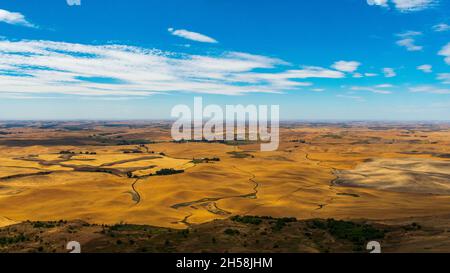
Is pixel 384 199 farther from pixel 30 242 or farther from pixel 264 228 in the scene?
pixel 30 242

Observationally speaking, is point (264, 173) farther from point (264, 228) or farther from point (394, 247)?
point (394, 247)

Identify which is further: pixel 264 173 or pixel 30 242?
pixel 264 173

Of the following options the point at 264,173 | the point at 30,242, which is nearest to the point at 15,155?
the point at 264,173

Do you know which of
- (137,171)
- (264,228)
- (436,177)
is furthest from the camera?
(137,171)

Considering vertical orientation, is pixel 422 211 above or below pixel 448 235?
below
